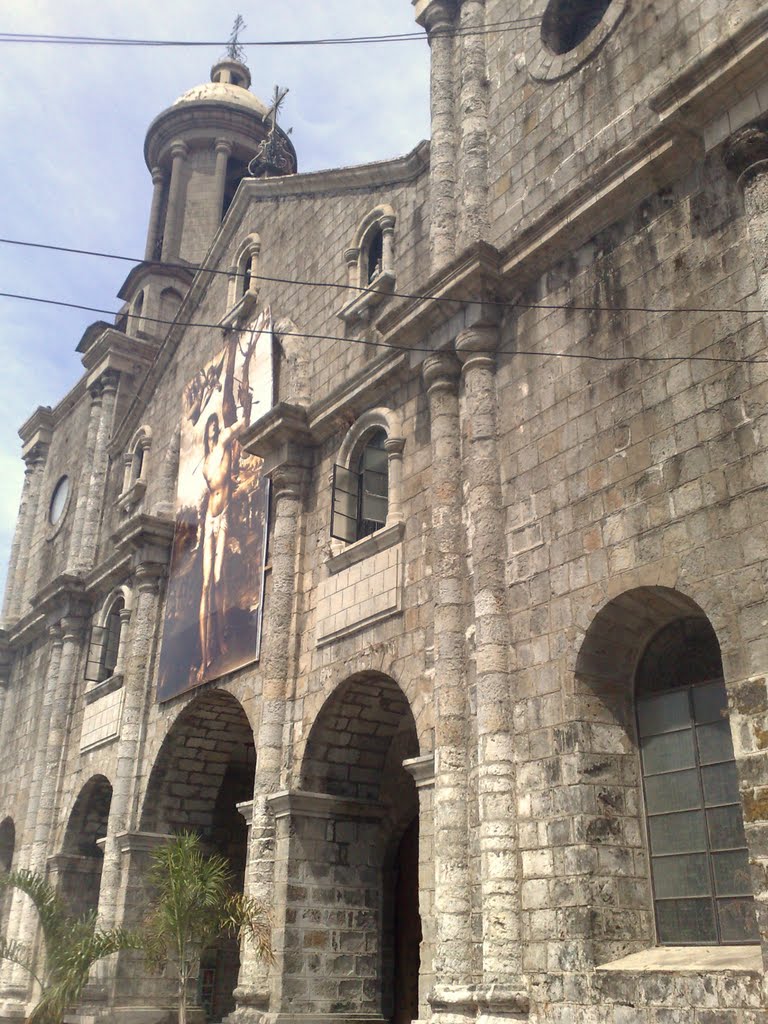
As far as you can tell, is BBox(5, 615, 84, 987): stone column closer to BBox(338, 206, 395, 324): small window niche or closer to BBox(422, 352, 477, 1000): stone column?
BBox(338, 206, 395, 324): small window niche

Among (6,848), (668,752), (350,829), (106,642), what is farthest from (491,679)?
(6,848)

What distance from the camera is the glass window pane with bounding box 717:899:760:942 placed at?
762 centimetres

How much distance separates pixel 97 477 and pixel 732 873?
16.3m

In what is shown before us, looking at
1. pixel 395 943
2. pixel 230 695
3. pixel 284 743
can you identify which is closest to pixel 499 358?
pixel 284 743

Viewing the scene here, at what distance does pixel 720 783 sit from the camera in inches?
320

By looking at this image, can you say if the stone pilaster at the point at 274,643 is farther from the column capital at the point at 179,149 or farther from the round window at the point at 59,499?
the column capital at the point at 179,149

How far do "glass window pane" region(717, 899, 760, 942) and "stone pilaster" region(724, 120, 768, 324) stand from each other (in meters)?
4.20

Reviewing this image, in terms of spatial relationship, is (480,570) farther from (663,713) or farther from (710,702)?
(710,702)

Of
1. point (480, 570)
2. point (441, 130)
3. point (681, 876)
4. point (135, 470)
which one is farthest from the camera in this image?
point (135, 470)

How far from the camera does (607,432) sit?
30.4 feet

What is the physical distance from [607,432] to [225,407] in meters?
8.70

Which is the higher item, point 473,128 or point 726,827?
point 473,128

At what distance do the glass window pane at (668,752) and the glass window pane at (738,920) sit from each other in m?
1.06

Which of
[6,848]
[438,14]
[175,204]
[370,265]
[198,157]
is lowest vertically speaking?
[6,848]
